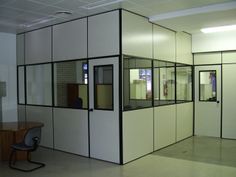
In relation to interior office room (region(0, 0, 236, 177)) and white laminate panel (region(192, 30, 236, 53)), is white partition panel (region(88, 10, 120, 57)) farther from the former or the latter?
white laminate panel (region(192, 30, 236, 53))

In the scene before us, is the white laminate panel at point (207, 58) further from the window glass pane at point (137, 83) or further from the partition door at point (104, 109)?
the partition door at point (104, 109)

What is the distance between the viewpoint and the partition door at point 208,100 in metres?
7.54

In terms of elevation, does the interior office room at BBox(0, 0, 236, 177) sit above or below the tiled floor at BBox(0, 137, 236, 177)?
above

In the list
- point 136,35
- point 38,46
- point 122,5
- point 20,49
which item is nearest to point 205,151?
point 136,35

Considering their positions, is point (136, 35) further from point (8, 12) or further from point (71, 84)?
point (8, 12)

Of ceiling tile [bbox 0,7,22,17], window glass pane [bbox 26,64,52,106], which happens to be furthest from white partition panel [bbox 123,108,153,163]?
ceiling tile [bbox 0,7,22,17]

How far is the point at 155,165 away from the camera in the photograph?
4.97m

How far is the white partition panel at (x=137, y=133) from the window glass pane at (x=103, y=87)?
1.63 feet

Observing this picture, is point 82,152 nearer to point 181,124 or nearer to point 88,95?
point 88,95

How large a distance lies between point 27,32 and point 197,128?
5783 mm

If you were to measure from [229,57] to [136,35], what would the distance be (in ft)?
11.4

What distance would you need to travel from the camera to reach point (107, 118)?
5141 millimetres

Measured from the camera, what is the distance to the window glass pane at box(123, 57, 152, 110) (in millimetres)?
5227

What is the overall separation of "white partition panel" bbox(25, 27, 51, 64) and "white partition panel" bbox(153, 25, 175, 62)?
2657 mm
